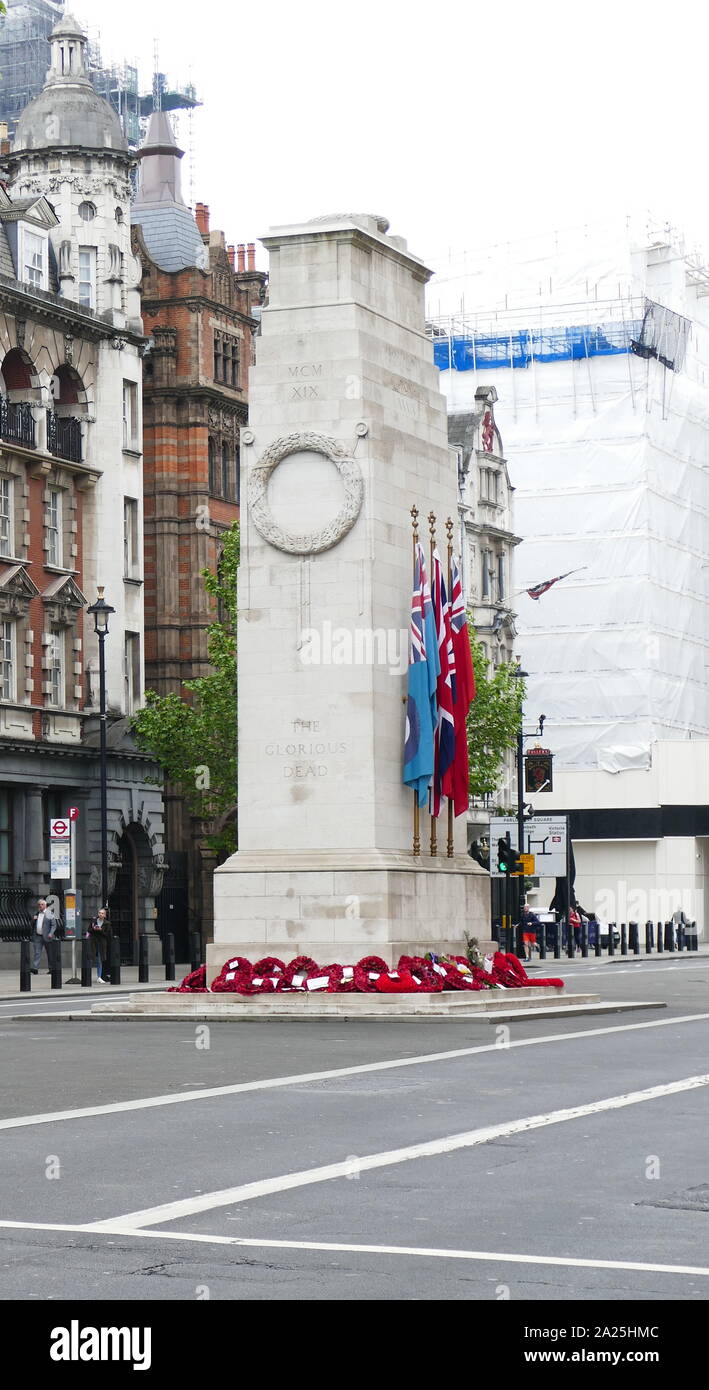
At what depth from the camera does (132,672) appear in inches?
2443

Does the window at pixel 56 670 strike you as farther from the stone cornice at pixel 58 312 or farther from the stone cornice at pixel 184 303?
the stone cornice at pixel 184 303

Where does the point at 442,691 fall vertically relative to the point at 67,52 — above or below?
below

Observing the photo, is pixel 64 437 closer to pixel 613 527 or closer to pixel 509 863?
pixel 509 863

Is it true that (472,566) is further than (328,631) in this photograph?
Yes

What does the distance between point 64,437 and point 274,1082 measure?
139 feet

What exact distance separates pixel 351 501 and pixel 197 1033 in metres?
9.08

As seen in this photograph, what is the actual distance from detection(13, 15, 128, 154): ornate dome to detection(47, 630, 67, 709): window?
47.9 ft

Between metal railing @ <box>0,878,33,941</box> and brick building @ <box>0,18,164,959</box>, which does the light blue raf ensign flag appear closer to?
brick building @ <box>0,18,164,959</box>

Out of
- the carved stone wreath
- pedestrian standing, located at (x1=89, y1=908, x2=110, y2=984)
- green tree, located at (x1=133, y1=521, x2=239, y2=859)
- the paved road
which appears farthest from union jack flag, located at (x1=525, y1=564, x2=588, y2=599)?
the paved road

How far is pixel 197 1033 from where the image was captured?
24672 millimetres

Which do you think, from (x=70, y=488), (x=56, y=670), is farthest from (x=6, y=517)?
(x=56, y=670)

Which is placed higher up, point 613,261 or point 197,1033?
point 613,261

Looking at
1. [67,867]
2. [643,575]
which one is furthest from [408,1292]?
[643,575]

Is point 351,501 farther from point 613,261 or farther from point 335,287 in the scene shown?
point 613,261
